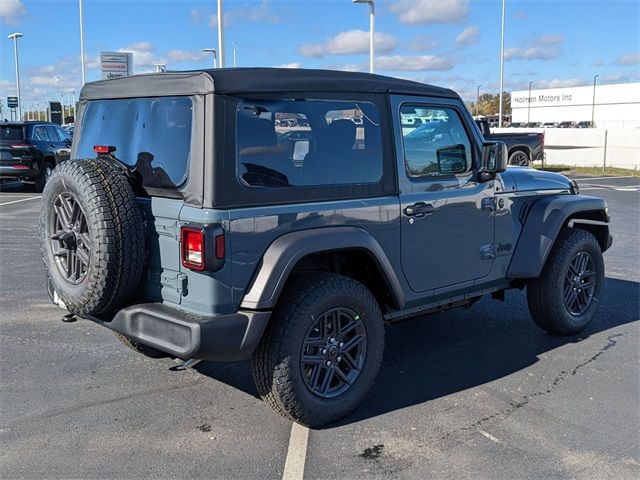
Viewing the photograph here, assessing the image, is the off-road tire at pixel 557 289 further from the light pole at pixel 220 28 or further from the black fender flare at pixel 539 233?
the light pole at pixel 220 28

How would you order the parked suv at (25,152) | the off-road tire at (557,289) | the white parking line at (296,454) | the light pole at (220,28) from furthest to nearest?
the light pole at (220,28) → the parked suv at (25,152) → the off-road tire at (557,289) → the white parking line at (296,454)

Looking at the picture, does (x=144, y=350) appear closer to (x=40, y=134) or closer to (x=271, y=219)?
(x=271, y=219)

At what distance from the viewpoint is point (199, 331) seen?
3238 mm

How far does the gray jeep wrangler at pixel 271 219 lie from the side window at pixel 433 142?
0.04 feet

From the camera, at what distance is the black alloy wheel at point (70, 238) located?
3611mm

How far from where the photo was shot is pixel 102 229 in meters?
3.36

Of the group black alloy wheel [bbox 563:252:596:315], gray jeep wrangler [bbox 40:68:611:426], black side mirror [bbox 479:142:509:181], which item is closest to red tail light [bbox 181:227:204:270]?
gray jeep wrangler [bbox 40:68:611:426]

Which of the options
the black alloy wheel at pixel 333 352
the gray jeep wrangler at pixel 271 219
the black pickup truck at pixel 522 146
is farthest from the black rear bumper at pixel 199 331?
the black pickup truck at pixel 522 146

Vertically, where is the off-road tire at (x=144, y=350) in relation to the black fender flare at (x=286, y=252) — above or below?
below

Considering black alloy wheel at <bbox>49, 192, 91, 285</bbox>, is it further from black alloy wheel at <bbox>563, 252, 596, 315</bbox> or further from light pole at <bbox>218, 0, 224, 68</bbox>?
light pole at <bbox>218, 0, 224, 68</bbox>

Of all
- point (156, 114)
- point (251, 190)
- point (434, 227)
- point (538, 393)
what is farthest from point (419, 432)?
point (156, 114)

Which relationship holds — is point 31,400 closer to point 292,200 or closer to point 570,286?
point 292,200

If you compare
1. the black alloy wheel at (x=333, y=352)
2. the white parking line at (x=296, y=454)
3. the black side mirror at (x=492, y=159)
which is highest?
the black side mirror at (x=492, y=159)

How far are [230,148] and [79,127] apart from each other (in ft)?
5.42
